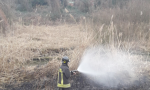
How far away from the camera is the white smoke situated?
12.1 ft

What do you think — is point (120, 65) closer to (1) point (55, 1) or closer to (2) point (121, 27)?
(2) point (121, 27)

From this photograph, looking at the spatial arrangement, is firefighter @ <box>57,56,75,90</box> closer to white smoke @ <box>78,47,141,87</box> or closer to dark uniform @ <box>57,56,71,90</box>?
dark uniform @ <box>57,56,71,90</box>

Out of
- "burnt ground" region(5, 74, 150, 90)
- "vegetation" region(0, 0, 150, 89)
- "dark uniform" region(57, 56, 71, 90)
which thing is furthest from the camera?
"vegetation" region(0, 0, 150, 89)

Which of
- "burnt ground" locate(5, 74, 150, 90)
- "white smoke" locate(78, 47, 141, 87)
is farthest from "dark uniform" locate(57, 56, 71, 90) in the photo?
"white smoke" locate(78, 47, 141, 87)

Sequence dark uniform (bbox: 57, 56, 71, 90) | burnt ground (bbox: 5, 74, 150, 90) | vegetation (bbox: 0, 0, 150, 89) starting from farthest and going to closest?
vegetation (bbox: 0, 0, 150, 89), burnt ground (bbox: 5, 74, 150, 90), dark uniform (bbox: 57, 56, 71, 90)

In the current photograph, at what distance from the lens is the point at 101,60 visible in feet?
14.0

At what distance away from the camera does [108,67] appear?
402 centimetres

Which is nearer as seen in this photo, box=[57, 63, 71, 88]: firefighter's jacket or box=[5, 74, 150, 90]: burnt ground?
box=[57, 63, 71, 88]: firefighter's jacket

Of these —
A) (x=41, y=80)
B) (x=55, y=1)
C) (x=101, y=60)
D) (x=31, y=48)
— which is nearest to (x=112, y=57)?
(x=101, y=60)

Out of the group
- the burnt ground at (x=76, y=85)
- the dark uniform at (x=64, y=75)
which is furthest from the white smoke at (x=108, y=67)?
the dark uniform at (x=64, y=75)

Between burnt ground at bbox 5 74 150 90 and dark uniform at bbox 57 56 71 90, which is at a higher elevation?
dark uniform at bbox 57 56 71 90

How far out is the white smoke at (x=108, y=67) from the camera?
12.1ft

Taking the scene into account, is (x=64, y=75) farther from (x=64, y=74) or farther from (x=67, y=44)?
(x=67, y=44)

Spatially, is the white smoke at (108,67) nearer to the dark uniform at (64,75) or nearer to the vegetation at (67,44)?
the vegetation at (67,44)
